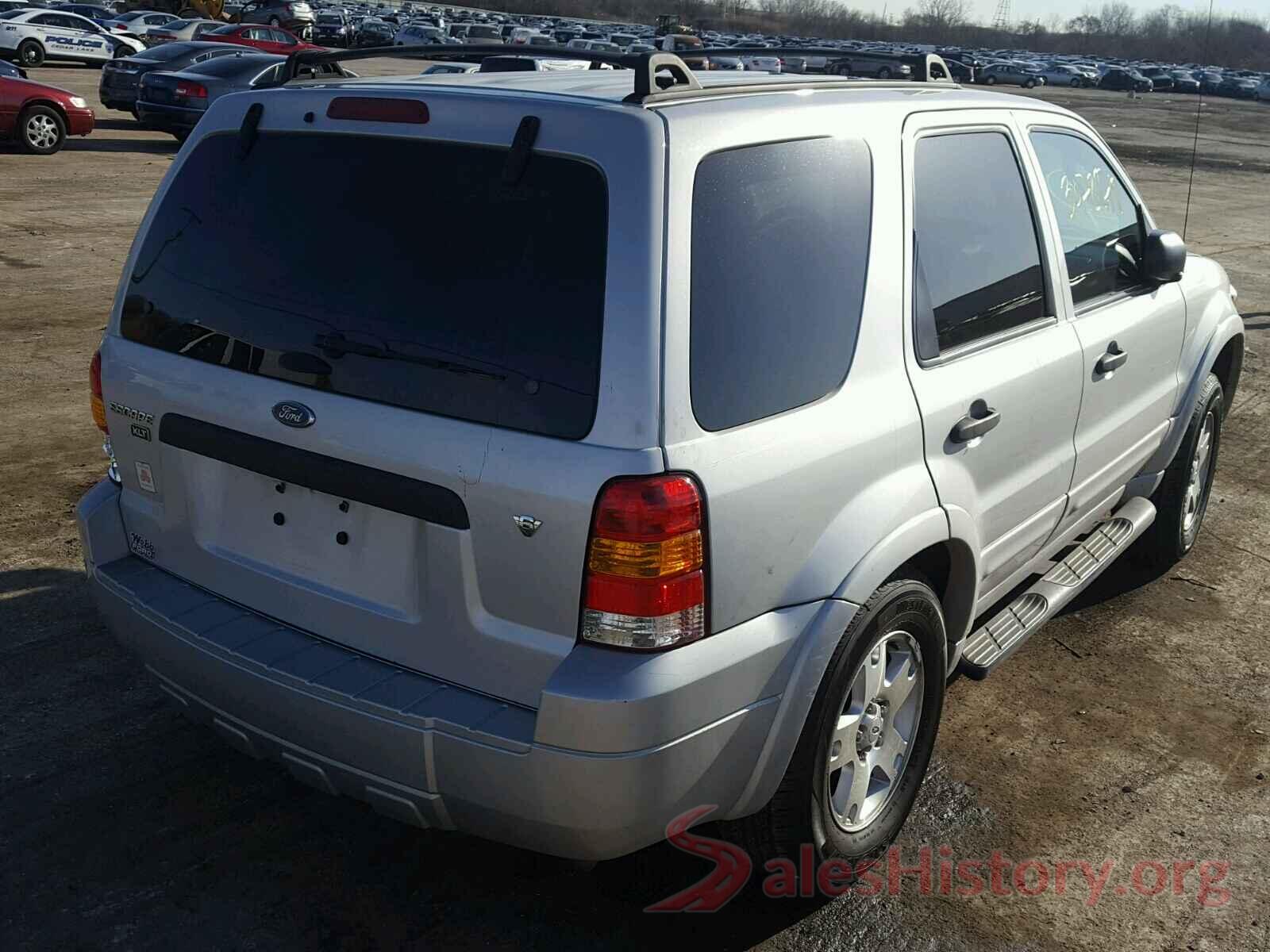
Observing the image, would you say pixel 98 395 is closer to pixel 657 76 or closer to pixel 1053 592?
pixel 657 76

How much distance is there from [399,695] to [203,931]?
879mm

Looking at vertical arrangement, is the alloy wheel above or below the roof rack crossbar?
below

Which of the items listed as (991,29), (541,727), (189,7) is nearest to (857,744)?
(541,727)

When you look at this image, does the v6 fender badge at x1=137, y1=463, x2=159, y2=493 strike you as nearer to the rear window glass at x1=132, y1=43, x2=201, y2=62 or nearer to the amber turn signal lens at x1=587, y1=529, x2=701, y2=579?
the amber turn signal lens at x1=587, y1=529, x2=701, y2=579

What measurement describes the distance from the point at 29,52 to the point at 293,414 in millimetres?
34571

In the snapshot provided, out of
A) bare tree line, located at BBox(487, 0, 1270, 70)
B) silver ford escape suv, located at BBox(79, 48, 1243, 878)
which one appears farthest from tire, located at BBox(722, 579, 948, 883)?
bare tree line, located at BBox(487, 0, 1270, 70)

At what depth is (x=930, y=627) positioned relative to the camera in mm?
3279

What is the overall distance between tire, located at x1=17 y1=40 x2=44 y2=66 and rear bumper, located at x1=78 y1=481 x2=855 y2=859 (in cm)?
3418

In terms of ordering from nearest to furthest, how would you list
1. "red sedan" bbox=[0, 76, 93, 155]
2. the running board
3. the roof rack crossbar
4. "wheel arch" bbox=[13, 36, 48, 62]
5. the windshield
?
the roof rack crossbar
the running board
"red sedan" bbox=[0, 76, 93, 155]
the windshield
"wheel arch" bbox=[13, 36, 48, 62]

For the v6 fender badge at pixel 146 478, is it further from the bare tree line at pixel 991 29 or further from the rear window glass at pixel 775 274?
the bare tree line at pixel 991 29

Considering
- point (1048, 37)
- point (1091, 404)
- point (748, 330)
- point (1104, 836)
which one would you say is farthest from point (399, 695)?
point (1048, 37)

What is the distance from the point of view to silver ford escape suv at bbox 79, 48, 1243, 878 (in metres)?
2.46

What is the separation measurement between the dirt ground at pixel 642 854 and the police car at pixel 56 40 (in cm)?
3077

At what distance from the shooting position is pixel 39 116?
17172mm
